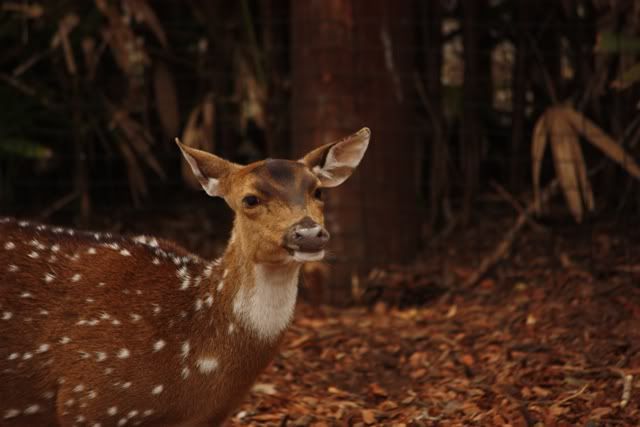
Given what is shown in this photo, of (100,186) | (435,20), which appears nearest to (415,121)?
(435,20)

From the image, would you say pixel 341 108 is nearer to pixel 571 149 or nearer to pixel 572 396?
pixel 571 149

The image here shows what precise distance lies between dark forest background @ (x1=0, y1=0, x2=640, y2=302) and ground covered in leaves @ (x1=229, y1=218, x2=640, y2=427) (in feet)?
0.96

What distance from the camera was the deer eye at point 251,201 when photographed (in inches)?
185

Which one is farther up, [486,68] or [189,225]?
[486,68]

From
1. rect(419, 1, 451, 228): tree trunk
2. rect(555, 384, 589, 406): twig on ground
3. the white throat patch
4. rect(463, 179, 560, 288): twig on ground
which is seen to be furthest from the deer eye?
rect(419, 1, 451, 228): tree trunk

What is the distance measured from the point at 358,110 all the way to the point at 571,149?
1.44 meters

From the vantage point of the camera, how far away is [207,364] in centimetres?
475

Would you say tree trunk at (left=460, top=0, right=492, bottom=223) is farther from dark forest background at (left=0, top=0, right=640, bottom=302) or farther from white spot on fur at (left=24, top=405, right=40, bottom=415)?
white spot on fur at (left=24, top=405, right=40, bottom=415)

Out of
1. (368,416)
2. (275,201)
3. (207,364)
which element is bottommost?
(368,416)

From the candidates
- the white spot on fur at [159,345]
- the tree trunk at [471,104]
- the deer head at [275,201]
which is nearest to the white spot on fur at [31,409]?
the white spot on fur at [159,345]

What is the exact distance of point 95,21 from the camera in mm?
8773

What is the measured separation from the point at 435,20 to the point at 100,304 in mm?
4558

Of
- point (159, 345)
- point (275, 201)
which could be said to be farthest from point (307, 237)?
point (159, 345)

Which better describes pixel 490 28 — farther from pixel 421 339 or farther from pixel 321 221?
pixel 321 221
